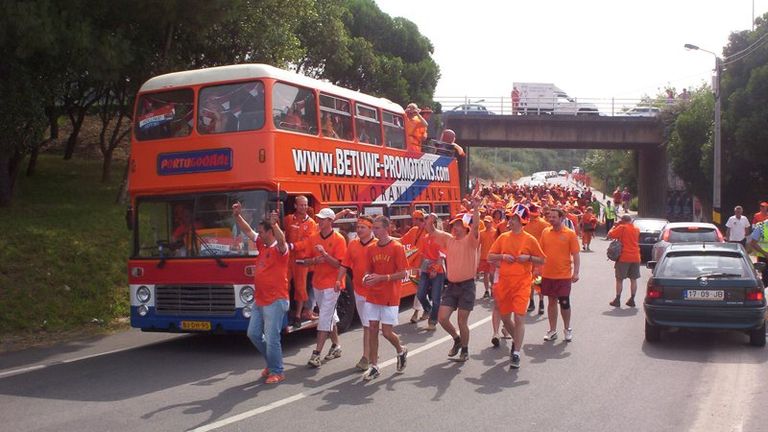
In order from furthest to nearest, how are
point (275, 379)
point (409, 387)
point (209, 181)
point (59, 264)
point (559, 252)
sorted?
point (59, 264), point (559, 252), point (209, 181), point (275, 379), point (409, 387)

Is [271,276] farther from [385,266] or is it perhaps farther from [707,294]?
[707,294]

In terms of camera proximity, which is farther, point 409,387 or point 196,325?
point 196,325

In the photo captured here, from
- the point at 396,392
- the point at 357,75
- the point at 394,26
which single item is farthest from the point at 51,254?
the point at 394,26

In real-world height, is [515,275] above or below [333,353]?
above

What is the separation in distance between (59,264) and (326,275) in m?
7.80

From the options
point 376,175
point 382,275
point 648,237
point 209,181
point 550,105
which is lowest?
point 648,237

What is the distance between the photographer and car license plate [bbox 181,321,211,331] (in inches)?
409

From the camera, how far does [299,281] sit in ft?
35.1

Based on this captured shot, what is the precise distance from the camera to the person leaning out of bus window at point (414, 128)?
1566 centimetres

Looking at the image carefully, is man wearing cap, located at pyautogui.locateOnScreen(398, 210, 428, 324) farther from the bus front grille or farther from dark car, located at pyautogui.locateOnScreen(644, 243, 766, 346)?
dark car, located at pyautogui.locateOnScreen(644, 243, 766, 346)

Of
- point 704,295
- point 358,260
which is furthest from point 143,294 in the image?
point 704,295

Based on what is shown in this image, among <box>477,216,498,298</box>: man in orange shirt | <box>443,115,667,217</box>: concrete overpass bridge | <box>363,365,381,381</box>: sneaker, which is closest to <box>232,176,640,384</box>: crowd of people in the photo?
<box>363,365,381,381</box>: sneaker

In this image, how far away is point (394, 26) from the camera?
4316 centimetres

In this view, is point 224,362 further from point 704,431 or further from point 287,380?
point 704,431
